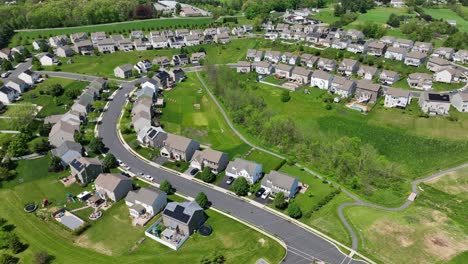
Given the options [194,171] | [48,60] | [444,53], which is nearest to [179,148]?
[194,171]

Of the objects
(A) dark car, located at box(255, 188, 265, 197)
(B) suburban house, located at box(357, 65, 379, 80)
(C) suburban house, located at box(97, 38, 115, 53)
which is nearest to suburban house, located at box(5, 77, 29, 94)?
(C) suburban house, located at box(97, 38, 115, 53)

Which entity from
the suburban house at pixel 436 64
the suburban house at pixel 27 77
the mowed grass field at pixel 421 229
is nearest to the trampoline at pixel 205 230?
the mowed grass field at pixel 421 229

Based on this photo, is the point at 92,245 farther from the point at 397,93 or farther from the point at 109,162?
the point at 397,93

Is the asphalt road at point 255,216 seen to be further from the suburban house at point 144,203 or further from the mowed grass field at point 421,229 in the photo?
the suburban house at point 144,203

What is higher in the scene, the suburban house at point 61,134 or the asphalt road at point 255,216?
the suburban house at point 61,134

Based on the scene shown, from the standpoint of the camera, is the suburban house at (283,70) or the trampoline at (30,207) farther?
the suburban house at (283,70)

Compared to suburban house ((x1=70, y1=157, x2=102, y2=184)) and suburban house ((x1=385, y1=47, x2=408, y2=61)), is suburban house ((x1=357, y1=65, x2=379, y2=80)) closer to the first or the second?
suburban house ((x1=385, y1=47, x2=408, y2=61))
